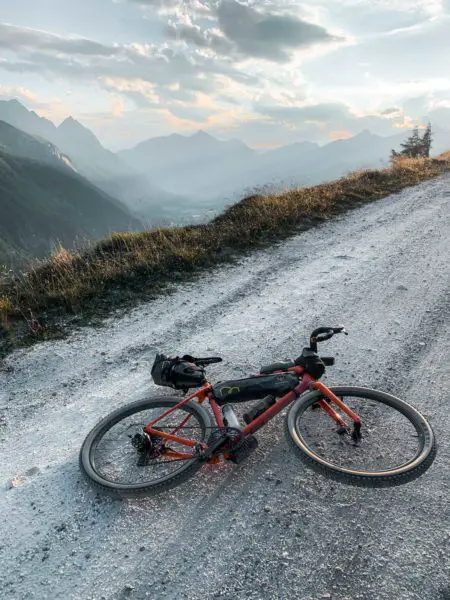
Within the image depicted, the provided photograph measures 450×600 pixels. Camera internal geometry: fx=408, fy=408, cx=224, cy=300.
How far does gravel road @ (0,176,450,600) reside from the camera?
3.57 meters

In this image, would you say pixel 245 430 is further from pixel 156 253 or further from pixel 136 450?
pixel 156 253

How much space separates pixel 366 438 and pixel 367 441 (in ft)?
0.16

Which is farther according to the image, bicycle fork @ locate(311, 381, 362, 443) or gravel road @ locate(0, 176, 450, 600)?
bicycle fork @ locate(311, 381, 362, 443)

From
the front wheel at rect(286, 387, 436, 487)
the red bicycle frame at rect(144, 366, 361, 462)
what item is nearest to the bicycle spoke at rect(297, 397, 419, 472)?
the front wheel at rect(286, 387, 436, 487)

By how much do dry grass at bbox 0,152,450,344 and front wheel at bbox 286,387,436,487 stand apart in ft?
18.0

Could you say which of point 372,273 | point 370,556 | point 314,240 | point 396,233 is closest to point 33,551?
point 370,556

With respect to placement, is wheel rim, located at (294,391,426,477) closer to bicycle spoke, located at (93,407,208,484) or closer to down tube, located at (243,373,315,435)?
down tube, located at (243,373,315,435)

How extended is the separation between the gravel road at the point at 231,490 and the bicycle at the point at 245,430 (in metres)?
0.28

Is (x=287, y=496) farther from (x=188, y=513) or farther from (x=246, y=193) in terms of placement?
(x=246, y=193)

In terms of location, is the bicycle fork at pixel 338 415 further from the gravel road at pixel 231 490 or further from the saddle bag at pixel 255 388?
the gravel road at pixel 231 490

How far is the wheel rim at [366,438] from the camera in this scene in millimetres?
4551

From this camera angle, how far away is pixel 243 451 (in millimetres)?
4527

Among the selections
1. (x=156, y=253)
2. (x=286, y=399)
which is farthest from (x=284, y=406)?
(x=156, y=253)

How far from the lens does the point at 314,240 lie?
12234mm
